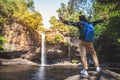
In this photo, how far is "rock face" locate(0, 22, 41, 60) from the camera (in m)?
39.3

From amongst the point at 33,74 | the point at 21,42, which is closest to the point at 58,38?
the point at 21,42

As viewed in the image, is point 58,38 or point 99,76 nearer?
point 99,76

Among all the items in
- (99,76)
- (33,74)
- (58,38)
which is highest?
(58,38)

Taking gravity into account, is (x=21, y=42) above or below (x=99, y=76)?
above

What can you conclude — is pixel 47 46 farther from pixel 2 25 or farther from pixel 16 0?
pixel 16 0

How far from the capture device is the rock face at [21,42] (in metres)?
39.3

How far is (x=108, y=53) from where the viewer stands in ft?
135

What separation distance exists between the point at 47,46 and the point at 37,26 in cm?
700

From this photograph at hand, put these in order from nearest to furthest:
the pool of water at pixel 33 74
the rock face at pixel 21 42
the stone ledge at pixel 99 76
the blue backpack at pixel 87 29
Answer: the stone ledge at pixel 99 76 → the blue backpack at pixel 87 29 → the pool of water at pixel 33 74 → the rock face at pixel 21 42

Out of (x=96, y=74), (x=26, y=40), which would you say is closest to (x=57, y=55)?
(x=26, y=40)

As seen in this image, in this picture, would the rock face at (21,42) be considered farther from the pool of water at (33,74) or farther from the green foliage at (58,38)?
the pool of water at (33,74)

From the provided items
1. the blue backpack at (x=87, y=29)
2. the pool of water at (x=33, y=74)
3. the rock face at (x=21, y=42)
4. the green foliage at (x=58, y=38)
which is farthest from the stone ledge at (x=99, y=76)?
the green foliage at (x=58, y=38)

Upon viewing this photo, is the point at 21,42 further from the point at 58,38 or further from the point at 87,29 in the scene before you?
the point at 87,29

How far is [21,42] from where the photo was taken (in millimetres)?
40375
